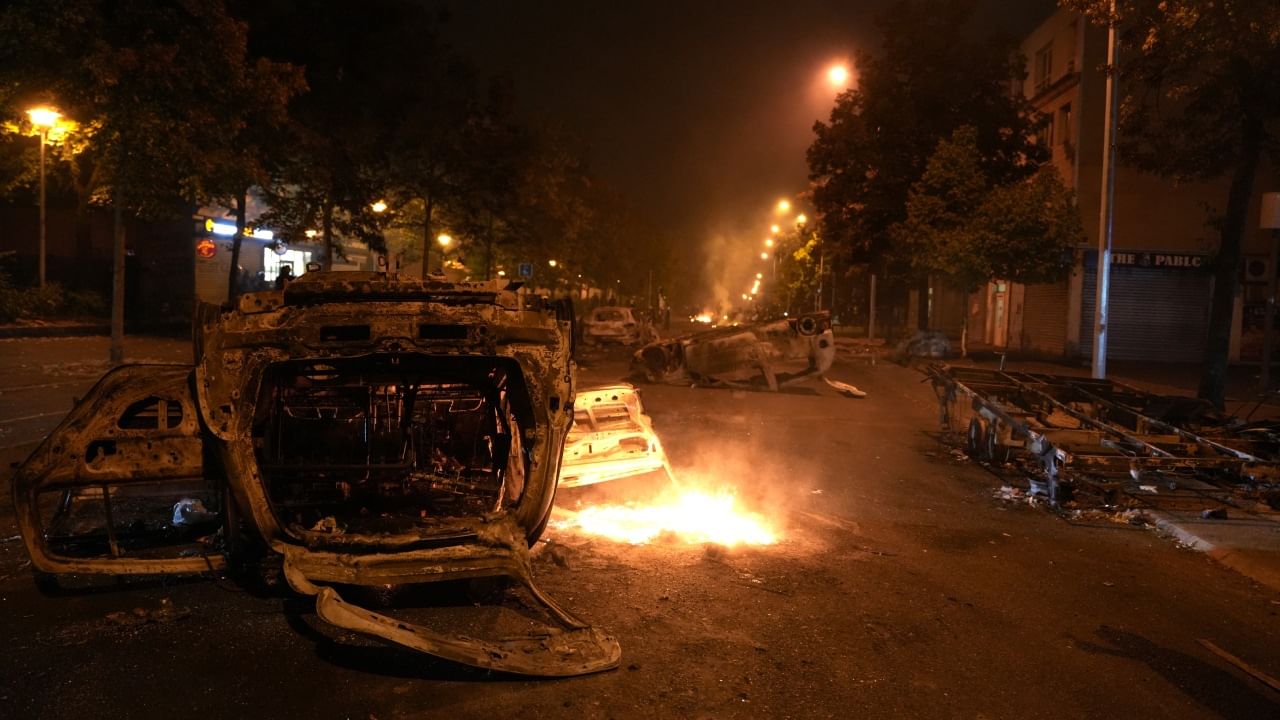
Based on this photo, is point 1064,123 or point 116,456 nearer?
point 116,456

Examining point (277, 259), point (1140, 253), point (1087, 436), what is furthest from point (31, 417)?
point (1140, 253)

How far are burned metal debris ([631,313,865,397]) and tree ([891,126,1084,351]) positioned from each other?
31.5 ft

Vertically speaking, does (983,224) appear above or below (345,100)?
below

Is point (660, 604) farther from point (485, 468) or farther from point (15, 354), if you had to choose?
point (15, 354)

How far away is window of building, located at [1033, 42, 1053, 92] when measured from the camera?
35.1m

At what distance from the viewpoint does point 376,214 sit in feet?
85.6

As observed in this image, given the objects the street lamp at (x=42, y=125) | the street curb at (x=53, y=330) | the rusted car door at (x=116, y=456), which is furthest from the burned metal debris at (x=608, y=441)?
the street curb at (x=53, y=330)

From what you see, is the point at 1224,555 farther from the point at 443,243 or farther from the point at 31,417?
the point at 443,243

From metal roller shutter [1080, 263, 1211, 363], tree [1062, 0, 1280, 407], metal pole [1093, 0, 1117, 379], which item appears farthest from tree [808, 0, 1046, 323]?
tree [1062, 0, 1280, 407]

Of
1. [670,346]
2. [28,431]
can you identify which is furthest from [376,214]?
[28,431]

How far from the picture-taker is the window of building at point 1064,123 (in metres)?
32.7

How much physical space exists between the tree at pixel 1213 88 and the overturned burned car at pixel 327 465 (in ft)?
32.1

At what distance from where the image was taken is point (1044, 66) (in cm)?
3600

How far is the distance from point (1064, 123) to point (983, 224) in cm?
1057
